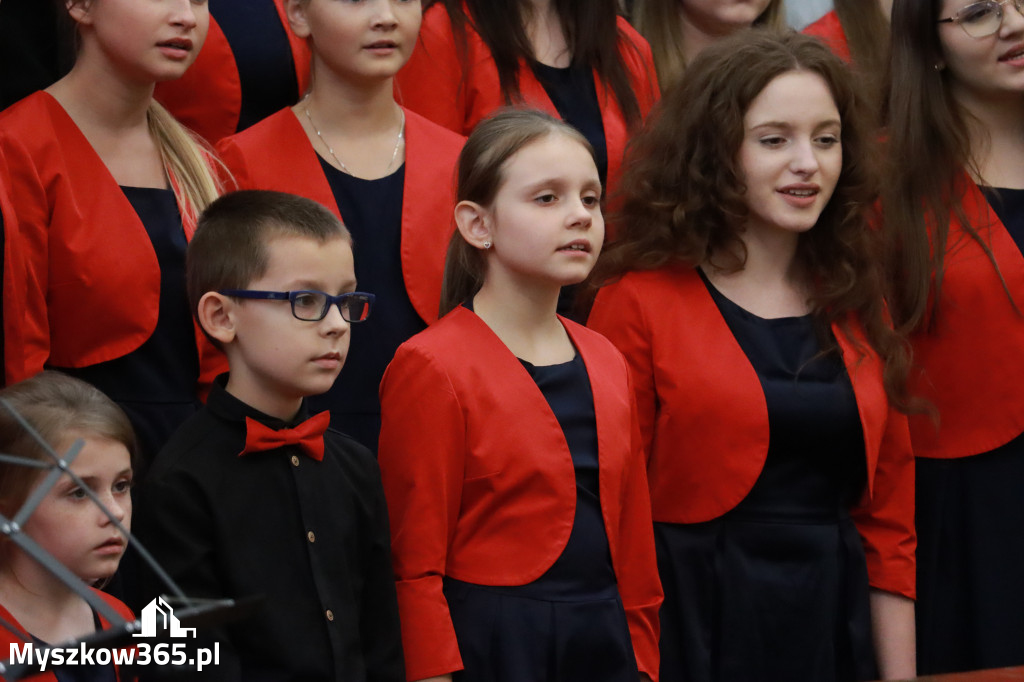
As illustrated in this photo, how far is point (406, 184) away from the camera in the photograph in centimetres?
261

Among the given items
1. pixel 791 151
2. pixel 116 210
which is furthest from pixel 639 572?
pixel 116 210

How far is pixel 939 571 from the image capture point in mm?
2766

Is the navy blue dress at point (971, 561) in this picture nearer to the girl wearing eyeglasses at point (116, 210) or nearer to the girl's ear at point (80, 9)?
the girl wearing eyeglasses at point (116, 210)

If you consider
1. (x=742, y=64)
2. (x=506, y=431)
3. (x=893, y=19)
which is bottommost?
(x=506, y=431)

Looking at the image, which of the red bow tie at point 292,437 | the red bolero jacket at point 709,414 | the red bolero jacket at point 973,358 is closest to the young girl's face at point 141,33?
the red bow tie at point 292,437

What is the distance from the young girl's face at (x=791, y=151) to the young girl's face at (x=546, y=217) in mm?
445

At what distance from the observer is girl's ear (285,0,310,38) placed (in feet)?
8.79

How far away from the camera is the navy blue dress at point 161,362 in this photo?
2.28 m

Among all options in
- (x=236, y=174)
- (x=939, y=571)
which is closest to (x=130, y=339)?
(x=236, y=174)

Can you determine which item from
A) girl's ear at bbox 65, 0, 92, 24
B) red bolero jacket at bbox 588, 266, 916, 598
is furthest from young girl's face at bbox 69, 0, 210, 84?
red bolero jacket at bbox 588, 266, 916, 598

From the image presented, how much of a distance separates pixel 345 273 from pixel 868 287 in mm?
1111

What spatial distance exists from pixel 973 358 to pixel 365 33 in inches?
54.8

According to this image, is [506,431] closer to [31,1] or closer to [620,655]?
[620,655]

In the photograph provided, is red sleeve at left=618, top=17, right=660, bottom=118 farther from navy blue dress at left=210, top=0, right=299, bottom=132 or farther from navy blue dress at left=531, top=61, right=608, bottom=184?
navy blue dress at left=210, top=0, right=299, bottom=132
